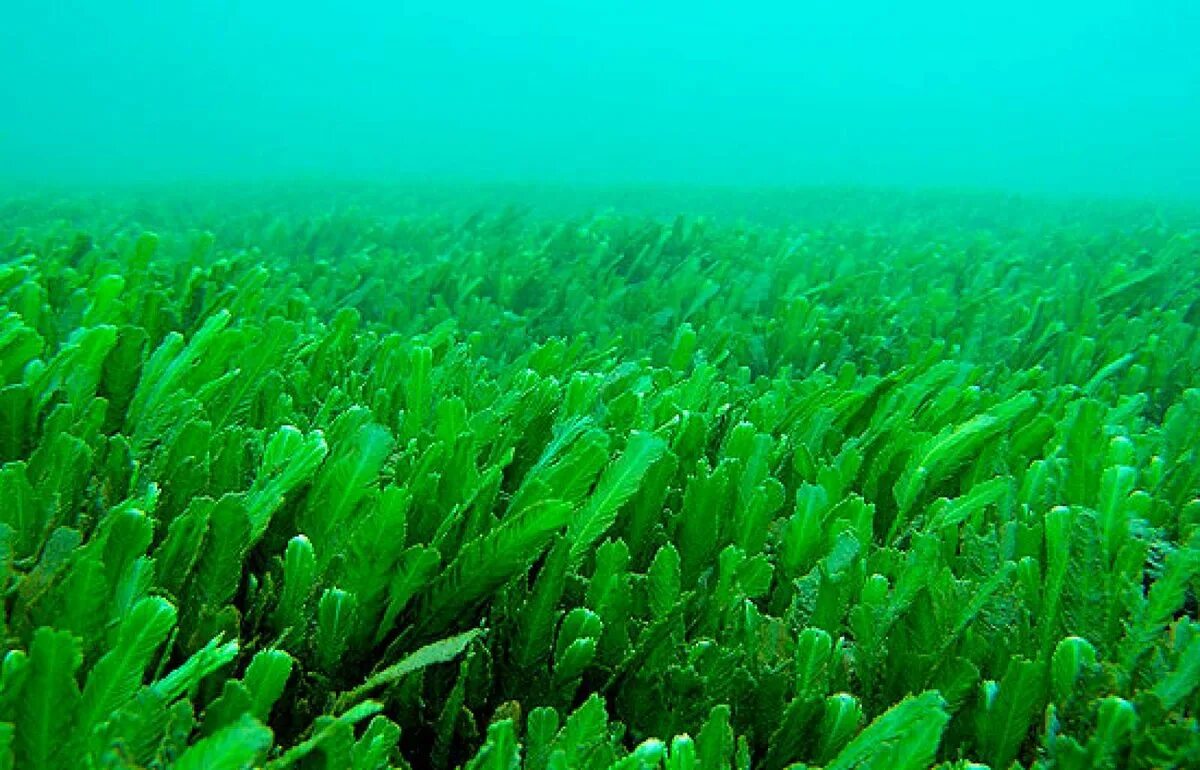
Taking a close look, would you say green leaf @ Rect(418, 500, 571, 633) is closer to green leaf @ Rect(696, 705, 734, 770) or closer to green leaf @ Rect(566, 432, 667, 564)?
green leaf @ Rect(566, 432, 667, 564)

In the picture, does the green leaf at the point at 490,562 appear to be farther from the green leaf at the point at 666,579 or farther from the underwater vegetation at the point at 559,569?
the green leaf at the point at 666,579

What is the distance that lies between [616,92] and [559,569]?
10281cm

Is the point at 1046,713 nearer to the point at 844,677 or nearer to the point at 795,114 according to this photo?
the point at 844,677

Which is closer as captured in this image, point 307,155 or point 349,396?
point 349,396

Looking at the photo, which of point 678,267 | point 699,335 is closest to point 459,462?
point 699,335

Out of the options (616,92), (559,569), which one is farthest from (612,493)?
(616,92)

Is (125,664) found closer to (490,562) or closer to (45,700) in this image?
(45,700)

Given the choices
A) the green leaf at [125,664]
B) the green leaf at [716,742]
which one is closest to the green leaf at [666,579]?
the green leaf at [716,742]

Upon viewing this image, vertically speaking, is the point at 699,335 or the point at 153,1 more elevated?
the point at 153,1

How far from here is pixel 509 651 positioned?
1.22m

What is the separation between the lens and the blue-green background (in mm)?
49688

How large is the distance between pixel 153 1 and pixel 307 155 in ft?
286

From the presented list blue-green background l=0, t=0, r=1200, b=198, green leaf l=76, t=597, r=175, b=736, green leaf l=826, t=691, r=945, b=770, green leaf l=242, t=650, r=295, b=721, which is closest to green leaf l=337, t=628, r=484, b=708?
green leaf l=242, t=650, r=295, b=721

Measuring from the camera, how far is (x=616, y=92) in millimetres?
99188
